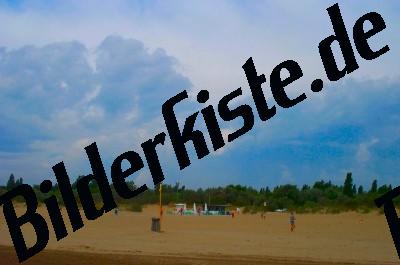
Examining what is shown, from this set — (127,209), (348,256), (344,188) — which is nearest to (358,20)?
(348,256)

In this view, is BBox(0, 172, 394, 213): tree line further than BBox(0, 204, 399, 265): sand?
Yes

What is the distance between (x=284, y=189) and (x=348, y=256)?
5403cm

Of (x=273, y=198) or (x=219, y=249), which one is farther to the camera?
(x=273, y=198)

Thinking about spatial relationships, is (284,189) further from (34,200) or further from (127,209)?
(34,200)

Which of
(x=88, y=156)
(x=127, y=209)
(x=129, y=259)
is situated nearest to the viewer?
(x=88, y=156)

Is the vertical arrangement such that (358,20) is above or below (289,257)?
above

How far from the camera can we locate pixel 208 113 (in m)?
6.61

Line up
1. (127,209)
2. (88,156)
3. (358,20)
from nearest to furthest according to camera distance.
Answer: (358,20)
(88,156)
(127,209)

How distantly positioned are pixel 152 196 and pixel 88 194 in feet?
212

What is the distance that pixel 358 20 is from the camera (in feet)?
19.4

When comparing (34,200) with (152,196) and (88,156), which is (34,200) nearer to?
(88,156)

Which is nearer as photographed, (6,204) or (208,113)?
(208,113)

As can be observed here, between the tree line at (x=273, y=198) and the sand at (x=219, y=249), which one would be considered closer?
the sand at (x=219, y=249)

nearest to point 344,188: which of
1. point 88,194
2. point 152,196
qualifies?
point 152,196
